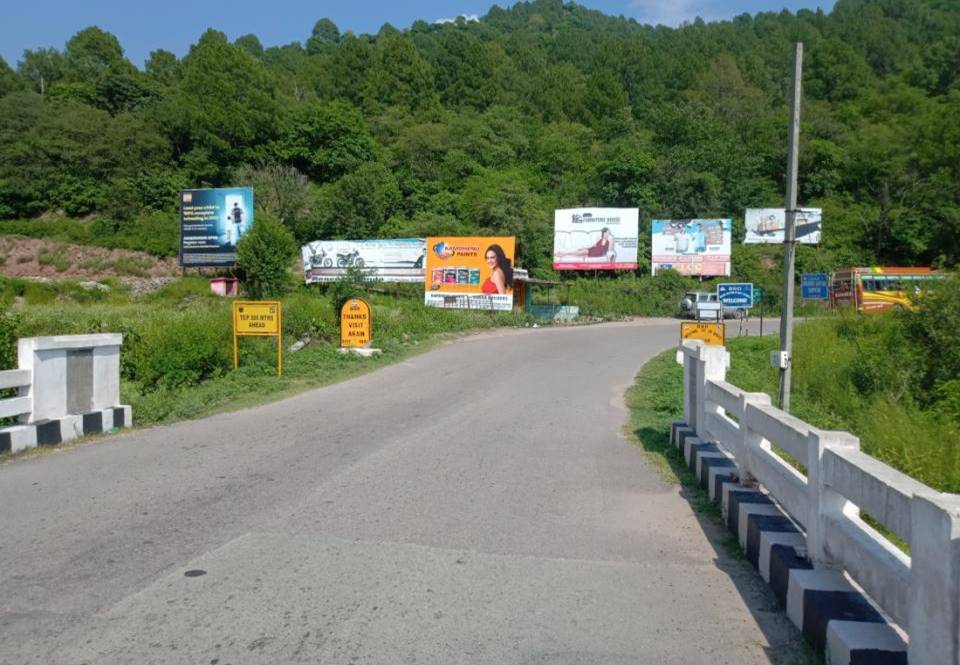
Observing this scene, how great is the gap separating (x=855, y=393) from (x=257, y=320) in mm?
12541

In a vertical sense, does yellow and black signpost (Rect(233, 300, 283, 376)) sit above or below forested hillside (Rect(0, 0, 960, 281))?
below

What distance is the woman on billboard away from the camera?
4044cm

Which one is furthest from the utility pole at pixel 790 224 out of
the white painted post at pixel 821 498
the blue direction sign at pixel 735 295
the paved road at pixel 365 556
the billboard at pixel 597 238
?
the billboard at pixel 597 238

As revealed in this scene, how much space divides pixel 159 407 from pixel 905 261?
197 ft

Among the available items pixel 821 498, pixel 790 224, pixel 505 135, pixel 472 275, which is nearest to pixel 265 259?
pixel 472 275

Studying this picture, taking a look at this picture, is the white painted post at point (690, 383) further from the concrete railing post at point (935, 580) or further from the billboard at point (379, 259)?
the billboard at point (379, 259)

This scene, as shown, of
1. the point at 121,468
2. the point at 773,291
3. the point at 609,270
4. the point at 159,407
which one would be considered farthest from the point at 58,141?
the point at 121,468

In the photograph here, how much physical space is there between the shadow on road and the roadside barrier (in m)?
7.66

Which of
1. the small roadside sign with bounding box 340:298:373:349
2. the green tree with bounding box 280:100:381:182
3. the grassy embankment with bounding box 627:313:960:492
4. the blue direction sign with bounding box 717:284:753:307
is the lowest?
the grassy embankment with bounding box 627:313:960:492

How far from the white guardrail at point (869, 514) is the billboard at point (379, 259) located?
36.2 m

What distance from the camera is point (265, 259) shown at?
38281 mm

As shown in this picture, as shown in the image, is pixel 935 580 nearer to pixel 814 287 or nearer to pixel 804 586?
pixel 804 586

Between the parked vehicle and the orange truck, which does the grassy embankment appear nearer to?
the parked vehicle

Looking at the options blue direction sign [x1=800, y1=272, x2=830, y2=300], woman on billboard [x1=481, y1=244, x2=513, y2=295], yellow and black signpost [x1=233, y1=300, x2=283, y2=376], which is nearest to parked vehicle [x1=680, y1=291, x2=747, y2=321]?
blue direction sign [x1=800, y1=272, x2=830, y2=300]
